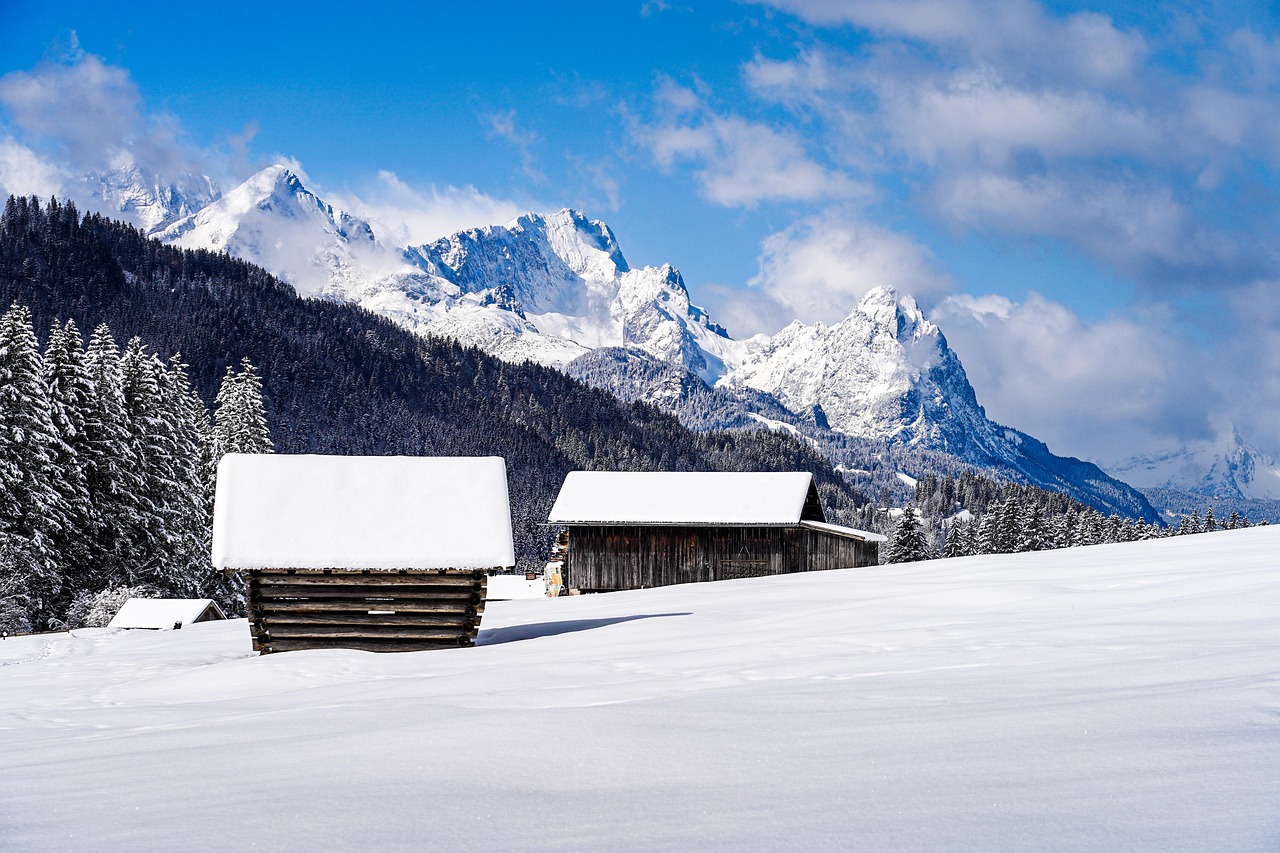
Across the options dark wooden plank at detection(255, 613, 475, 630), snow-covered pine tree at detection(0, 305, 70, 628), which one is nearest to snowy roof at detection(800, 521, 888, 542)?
dark wooden plank at detection(255, 613, 475, 630)

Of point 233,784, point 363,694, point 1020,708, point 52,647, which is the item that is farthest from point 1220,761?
point 52,647

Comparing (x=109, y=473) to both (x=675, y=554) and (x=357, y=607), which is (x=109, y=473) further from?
(x=357, y=607)

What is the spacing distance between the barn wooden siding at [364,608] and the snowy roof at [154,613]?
57.2 ft

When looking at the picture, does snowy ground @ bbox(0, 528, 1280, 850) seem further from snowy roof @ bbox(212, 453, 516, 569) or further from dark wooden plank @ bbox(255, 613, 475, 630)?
snowy roof @ bbox(212, 453, 516, 569)

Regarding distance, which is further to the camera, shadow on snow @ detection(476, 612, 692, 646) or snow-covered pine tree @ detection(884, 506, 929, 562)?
snow-covered pine tree @ detection(884, 506, 929, 562)

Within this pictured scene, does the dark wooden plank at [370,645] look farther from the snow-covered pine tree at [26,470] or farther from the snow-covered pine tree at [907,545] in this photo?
the snow-covered pine tree at [907,545]

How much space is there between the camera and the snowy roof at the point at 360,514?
679 inches

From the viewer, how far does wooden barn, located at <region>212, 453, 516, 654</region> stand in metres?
17.2

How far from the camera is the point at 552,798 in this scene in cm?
518

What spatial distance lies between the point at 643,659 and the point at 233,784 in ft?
23.0

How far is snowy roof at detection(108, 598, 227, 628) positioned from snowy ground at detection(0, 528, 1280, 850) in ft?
63.2

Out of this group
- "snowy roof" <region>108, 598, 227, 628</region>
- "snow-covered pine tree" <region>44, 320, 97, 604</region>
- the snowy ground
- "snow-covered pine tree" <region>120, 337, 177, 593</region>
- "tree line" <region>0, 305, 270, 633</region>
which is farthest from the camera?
"snow-covered pine tree" <region>120, 337, 177, 593</region>

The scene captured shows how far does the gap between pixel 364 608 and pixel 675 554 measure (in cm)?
2650

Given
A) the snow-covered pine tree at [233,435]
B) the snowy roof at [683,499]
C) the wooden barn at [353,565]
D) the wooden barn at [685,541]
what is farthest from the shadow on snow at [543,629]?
the snow-covered pine tree at [233,435]
